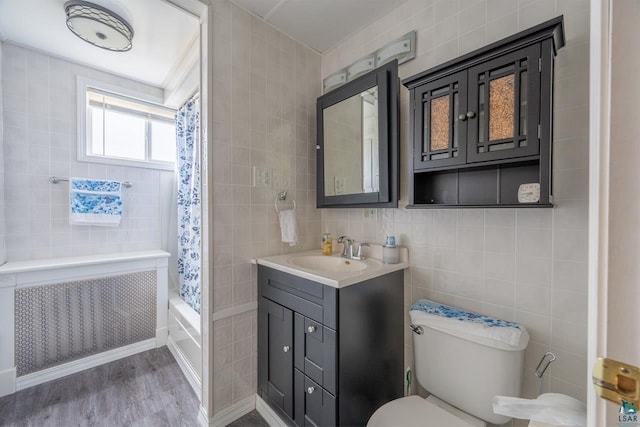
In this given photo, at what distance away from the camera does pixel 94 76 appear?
2234 millimetres

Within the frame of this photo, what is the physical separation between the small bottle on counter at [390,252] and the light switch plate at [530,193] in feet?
2.03

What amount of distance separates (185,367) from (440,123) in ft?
7.69

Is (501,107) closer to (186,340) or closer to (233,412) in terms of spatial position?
(233,412)

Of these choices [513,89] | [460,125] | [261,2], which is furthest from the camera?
[261,2]

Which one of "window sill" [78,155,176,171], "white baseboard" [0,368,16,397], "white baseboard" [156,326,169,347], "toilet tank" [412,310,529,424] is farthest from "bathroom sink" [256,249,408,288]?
"white baseboard" [0,368,16,397]

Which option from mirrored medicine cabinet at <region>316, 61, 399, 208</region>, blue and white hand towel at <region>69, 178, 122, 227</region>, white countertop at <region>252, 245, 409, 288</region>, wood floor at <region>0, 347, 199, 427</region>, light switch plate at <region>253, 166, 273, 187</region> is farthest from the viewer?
blue and white hand towel at <region>69, 178, 122, 227</region>

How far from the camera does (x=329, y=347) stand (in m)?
1.14

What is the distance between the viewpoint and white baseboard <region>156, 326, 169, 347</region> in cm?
231

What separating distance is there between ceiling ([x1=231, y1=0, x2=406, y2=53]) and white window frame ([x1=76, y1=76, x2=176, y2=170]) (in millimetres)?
1562

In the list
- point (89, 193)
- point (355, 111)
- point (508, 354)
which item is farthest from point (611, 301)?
point (89, 193)

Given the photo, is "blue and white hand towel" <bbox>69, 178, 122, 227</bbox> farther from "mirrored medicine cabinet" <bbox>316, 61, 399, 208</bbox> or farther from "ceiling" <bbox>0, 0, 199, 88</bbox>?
"mirrored medicine cabinet" <bbox>316, 61, 399, 208</bbox>

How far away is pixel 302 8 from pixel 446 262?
1.66 metres

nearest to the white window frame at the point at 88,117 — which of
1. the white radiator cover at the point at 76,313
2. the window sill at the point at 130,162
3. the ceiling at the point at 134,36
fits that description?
the window sill at the point at 130,162

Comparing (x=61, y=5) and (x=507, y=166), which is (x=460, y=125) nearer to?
(x=507, y=166)
